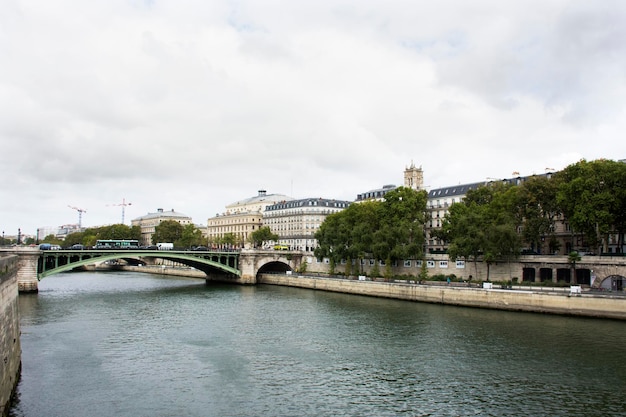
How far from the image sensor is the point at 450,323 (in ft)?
158

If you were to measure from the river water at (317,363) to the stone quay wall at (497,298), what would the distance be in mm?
1458

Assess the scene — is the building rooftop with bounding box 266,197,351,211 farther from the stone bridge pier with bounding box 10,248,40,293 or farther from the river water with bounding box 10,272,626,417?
the river water with bounding box 10,272,626,417

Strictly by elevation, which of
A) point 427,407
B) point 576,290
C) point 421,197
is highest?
point 421,197

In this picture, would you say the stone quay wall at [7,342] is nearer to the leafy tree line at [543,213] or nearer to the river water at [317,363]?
the river water at [317,363]

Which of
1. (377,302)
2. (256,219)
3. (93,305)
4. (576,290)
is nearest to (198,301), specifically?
(93,305)

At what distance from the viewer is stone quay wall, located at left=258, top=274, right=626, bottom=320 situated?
48812mm

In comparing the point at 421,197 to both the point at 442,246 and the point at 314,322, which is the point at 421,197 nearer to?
the point at 442,246

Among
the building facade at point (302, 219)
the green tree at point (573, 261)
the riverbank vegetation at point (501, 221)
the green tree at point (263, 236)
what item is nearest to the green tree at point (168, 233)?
the building facade at point (302, 219)

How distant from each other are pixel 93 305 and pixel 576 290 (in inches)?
1934

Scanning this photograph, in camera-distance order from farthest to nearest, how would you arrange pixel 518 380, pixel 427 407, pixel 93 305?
1. pixel 93 305
2. pixel 518 380
3. pixel 427 407

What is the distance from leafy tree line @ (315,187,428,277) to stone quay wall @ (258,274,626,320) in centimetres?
592

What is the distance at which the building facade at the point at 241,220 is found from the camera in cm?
16688

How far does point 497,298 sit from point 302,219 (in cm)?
9375

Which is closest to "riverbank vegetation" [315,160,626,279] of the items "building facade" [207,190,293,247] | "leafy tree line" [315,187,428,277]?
"leafy tree line" [315,187,428,277]
